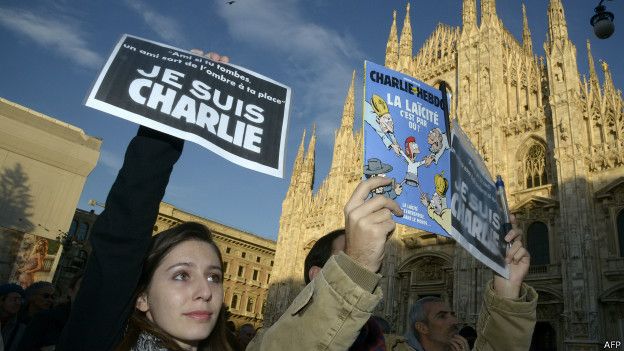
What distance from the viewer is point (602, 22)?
855 cm

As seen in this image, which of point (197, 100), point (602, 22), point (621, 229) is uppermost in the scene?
point (602, 22)

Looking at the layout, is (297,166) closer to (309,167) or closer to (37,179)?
(309,167)

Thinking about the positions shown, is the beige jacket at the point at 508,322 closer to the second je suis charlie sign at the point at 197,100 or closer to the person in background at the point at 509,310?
the person in background at the point at 509,310

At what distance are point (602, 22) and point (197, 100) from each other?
31.8 ft

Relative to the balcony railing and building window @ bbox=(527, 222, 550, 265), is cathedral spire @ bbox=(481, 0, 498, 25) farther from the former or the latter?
the balcony railing

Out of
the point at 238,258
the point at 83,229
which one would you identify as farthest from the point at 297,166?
the point at 83,229

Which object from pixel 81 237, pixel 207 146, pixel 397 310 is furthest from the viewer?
pixel 81 237

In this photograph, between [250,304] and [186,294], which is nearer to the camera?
[186,294]

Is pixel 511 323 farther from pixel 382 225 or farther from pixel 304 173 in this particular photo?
pixel 304 173

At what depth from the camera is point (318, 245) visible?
2654mm

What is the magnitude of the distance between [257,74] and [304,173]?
86.7 ft

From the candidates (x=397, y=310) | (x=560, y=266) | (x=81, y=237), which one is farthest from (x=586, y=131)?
(x=81, y=237)

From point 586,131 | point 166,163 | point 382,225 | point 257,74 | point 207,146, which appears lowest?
point 382,225

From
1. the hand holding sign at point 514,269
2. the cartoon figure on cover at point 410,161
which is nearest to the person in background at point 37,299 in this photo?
the cartoon figure on cover at point 410,161
